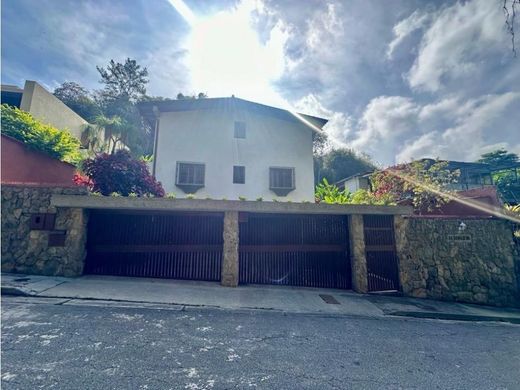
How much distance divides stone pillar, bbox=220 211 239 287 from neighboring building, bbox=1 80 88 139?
11.8 meters

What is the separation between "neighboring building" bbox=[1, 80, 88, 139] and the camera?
37.3ft

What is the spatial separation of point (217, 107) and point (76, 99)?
1951 cm

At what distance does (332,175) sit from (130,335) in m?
28.8

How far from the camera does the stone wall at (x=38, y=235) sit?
20.5 feet

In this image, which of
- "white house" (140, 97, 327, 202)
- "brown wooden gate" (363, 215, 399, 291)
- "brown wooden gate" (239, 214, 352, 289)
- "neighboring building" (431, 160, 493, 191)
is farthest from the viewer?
"neighboring building" (431, 160, 493, 191)

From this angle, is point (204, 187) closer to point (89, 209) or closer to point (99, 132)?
point (89, 209)

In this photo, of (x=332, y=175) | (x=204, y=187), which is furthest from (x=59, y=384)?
(x=332, y=175)

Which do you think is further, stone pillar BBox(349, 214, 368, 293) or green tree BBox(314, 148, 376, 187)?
green tree BBox(314, 148, 376, 187)

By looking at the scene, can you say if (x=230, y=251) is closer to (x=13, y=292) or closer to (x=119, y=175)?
(x=119, y=175)

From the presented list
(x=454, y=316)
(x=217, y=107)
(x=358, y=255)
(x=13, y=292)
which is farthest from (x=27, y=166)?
(x=454, y=316)

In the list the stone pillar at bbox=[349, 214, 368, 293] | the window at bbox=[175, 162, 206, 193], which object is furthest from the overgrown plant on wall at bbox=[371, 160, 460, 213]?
the window at bbox=[175, 162, 206, 193]

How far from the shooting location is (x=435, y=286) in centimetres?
757

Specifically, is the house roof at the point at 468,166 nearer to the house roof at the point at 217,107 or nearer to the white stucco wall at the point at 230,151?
the house roof at the point at 217,107

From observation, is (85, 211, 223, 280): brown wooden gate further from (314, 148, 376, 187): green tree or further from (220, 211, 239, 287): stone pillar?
(314, 148, 376, 187): green tree
